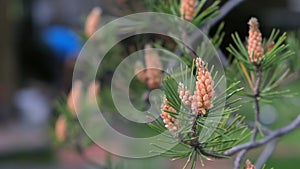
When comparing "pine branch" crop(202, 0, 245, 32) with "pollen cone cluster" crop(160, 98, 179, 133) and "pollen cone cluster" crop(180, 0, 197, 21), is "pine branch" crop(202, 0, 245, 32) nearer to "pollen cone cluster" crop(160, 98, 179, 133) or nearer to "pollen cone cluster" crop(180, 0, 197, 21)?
"pollen cone cluster" crop(180, 0, 197, 21)

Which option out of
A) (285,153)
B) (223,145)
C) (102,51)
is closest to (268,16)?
(285,153)

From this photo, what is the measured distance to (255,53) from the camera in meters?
0.54

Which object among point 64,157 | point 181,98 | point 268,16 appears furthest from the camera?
point 268,16

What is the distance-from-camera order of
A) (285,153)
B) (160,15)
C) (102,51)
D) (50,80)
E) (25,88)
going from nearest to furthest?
1. (160,15)
2. (102,51)
3. (285,153)
4. (25,88)
5. (50,80)

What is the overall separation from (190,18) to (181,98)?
18cm

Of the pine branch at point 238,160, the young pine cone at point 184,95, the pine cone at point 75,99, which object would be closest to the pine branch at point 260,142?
the pine branch at point 238,160

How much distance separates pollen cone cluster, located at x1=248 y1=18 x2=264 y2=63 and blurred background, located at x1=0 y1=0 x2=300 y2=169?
1.25 ft

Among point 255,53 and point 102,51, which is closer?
point 255,53

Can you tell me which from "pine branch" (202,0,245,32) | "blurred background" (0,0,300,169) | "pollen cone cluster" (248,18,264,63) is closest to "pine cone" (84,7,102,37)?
"blurred background" (0,0,300,169)

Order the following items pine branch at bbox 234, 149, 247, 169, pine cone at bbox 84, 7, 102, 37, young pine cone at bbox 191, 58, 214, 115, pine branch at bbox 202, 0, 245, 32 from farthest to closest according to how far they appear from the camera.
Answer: pine cone at bbox 84, 7, 102, 37 → pine branch at bbox 202, 0, 245, 32 → pine branch at bbox 234, 149, 247, 169 → young pine cone at bbox 191, 58, 214, 115

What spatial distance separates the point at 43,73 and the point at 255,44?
582 cm

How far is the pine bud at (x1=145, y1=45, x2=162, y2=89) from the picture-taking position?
2.16 ft

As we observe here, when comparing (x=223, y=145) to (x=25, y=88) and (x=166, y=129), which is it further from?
(x=25, y=88)

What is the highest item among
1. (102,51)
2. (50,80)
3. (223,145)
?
(50,80)
